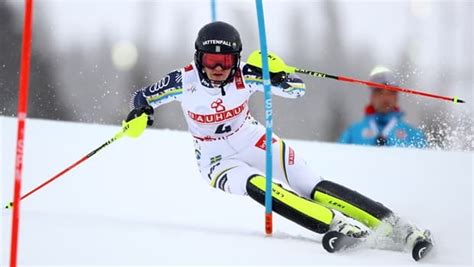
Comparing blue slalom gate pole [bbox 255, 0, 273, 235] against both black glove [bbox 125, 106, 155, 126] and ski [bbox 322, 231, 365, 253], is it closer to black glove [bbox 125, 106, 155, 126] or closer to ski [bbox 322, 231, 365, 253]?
ski [bbox 322, 231, 365, 253]

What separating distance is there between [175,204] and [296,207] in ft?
5.10

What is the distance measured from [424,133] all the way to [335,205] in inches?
151

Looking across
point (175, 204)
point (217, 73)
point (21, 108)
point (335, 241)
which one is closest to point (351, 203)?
point (335, 241)

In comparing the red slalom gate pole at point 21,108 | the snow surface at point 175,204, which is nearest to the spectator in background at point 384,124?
the snow surface at point 175,204

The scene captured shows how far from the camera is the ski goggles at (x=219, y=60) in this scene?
480 cm

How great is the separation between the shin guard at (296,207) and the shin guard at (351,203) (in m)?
0.24

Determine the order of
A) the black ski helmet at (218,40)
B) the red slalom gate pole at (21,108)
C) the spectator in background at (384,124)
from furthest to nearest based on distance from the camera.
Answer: the spectator in background at (384,124) < the black ski helmet at (218,40) < the red slalom gate pole at (21,108)

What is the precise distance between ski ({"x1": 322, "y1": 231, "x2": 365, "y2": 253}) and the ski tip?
12.5 inches

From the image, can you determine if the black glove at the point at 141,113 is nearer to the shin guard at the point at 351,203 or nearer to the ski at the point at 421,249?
the shin guard at the point at 351,203

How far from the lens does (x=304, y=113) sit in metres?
25.0

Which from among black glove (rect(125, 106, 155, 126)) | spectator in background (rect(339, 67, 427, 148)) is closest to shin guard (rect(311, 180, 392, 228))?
black glove (rect(125, 106, 155, 126))

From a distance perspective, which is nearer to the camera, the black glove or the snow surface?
the snow surface

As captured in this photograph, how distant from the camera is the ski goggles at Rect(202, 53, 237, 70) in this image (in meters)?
4.80

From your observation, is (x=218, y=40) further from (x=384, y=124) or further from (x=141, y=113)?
(x=384, y=124)
